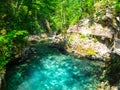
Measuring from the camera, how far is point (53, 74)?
27.0 metres

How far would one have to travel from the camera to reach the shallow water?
22.9m

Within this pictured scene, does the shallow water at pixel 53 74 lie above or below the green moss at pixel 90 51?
above

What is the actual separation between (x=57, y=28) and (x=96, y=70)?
180 feet

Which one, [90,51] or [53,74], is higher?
[53,74]

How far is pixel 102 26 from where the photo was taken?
41.8m

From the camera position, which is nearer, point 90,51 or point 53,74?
point 53,74

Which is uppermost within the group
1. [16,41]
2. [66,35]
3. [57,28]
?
[16,41]

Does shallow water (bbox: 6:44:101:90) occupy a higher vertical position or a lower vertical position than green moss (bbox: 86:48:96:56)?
higher

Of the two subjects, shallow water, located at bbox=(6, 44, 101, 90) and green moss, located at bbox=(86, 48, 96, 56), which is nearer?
shallow water, located at bbox=(6, 44, 101, 90)

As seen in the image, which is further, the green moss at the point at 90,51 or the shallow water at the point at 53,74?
the green moss at the point at 90,51

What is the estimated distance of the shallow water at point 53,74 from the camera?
22.9 metres

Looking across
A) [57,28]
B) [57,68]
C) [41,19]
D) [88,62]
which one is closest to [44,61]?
[57,68]

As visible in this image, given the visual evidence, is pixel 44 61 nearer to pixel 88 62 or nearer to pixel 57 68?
pixel 57 68

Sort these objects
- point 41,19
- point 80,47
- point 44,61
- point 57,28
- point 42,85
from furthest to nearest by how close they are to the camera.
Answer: point 57,28
point 41,19
point 80,47
point 44,61
point 42,85
